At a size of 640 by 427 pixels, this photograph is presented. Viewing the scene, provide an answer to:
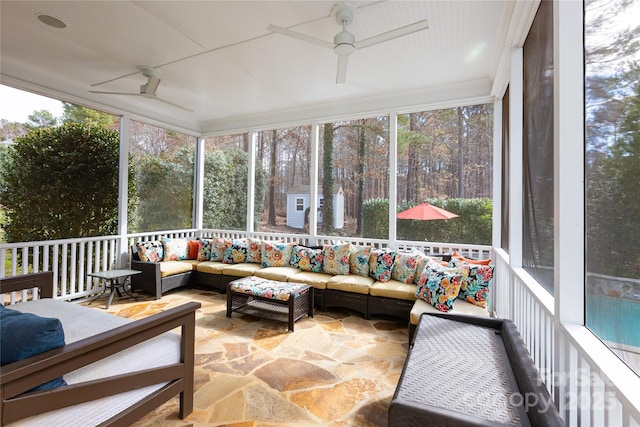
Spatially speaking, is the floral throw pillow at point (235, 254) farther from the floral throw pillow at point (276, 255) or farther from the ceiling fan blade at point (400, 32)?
the ceiling fan blade at point (400, 32)

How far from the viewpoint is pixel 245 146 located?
6309mm

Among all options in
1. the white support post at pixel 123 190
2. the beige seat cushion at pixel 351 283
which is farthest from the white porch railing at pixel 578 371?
the white support post at pixel 123 190

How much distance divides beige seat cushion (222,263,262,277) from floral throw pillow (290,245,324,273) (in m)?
0.58

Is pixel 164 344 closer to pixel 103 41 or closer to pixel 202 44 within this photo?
pixel 202 44

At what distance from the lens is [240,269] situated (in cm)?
446

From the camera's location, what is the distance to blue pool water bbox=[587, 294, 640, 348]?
1.00 m

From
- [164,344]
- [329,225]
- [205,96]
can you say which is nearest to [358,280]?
[329,225]

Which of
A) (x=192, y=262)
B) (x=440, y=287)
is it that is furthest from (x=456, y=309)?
(x=192, y=262)

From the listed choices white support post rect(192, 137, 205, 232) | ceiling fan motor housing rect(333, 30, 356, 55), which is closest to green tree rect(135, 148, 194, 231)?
white support post rect(192, 137, 205, 232)

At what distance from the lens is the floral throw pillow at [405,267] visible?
12.1ft

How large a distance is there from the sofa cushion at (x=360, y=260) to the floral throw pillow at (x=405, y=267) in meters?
0.37

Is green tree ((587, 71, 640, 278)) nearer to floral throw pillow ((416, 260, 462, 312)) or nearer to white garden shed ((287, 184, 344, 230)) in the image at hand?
floral throw pillow ((416, 260, 462, 312))

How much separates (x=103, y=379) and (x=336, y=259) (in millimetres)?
3037

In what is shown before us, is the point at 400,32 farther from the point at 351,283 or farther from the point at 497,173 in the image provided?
the point at 351,283
